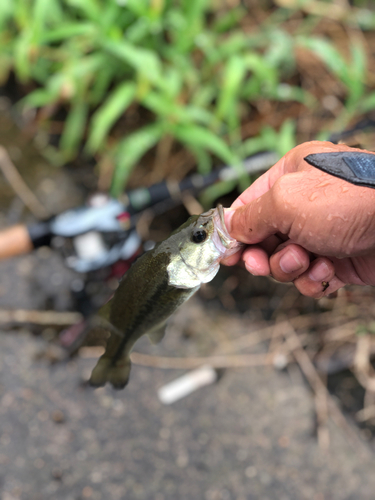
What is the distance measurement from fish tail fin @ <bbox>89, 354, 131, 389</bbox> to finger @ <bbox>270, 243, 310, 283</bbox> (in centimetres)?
85

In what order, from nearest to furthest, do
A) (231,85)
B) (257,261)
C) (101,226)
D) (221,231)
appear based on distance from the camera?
(221,231), (257,261), (101,226), (231,85)

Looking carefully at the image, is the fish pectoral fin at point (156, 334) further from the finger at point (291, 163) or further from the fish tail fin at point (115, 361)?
the finger at point (291, 163)

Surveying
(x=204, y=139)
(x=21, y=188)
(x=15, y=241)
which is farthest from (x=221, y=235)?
(x=21, y=188)

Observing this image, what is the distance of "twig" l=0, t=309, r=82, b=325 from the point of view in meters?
3.30

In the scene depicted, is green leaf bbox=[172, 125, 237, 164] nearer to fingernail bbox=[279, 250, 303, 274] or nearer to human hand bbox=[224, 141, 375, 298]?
human hand bbox=[224, 141, 375, 298]

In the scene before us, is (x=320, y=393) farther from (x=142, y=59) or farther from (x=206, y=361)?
(x=142, y=59)

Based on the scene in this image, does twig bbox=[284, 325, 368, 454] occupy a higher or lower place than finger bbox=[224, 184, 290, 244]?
lower

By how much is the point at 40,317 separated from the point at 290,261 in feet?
8.21

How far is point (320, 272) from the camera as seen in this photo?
161cm

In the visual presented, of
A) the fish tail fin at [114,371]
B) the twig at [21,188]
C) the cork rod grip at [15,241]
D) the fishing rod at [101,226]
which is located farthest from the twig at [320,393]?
the twig at [21,188]

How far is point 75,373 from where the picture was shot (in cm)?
313

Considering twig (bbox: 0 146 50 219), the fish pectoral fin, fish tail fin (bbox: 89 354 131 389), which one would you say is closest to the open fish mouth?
the fish pectoral fin

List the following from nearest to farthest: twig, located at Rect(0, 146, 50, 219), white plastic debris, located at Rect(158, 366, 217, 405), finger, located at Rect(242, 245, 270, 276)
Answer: finger, located at Rect(242, 245, 270, 276)
white plastic debris, located at Rect(158, 366, 217, 405)
twig, located at Rect(0, 146, 50, 219)

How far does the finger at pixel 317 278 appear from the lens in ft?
5.28
